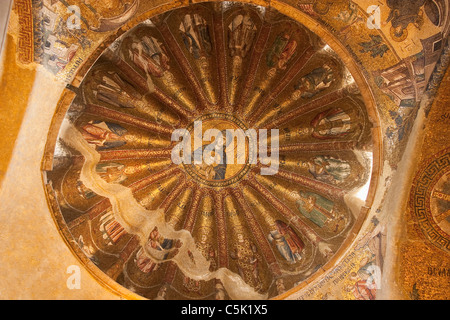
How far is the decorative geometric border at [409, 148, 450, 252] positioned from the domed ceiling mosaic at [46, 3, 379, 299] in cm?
88

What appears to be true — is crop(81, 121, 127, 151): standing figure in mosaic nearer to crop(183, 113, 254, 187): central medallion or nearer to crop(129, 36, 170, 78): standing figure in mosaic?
crop(129, 36, 170, 78): standing figure in mosaic

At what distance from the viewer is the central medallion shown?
9938 mm

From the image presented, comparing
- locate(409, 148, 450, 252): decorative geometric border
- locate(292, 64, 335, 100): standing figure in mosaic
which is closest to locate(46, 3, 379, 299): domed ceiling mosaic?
locate(292, 64, 335, 100): standing figure in mosaic

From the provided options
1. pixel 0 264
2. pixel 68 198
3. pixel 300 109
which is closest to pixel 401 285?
pixel 300 109

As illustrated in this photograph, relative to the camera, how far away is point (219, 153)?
1004cm

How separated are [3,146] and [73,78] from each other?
62.5 inches

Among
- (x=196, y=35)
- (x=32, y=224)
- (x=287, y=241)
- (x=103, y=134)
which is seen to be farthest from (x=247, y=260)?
(x=196, y=35)

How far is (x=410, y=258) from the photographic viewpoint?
702 centimetres

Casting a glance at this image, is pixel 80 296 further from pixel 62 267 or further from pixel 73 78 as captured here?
pixel 73 78

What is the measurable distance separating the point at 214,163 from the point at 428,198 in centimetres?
494

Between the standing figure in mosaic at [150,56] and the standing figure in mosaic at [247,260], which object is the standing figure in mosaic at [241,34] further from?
the standing figure in mosaic at [247,260]

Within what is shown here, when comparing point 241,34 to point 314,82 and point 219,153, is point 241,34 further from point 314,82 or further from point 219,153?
point 219,153

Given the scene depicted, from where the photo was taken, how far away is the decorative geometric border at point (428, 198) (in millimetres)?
6801

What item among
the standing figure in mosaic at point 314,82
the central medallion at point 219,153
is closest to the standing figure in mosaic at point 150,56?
the central medallion at point 219,153
